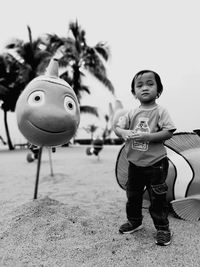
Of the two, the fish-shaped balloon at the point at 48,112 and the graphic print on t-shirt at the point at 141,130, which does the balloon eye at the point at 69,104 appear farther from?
the graphic print on t-shirt at the point at 141,130

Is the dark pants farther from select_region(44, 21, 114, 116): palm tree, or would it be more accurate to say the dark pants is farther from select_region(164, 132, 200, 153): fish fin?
select_region(44, 21, 114, 116): palm tree

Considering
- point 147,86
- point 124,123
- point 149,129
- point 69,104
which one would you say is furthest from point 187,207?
point 69,104

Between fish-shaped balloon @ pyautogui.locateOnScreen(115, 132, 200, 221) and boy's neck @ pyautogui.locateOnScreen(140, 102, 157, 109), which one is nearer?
boy's neck @ pyautogui.locateOnScreen(140, 102, 157, 109)

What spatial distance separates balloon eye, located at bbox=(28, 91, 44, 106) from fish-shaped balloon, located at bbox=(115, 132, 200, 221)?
2.79 ft

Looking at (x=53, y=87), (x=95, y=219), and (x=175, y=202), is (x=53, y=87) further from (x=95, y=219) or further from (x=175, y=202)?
(x=175, y=202)

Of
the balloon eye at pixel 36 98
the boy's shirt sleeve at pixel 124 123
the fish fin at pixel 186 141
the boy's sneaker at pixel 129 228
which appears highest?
the balloon eye at pixel 36 98

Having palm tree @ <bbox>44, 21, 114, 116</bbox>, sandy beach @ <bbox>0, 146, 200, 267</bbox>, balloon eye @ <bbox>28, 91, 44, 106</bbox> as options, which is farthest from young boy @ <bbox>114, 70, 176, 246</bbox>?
palm tree @ <bbox>44, 21, 114, 116</bbox>

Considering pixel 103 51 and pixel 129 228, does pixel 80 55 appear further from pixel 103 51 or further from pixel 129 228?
pixel 129 228

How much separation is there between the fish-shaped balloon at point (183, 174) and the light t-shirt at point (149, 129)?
0.41 m

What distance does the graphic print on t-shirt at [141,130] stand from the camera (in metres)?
1.73

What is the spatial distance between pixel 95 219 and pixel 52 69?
1.47 m

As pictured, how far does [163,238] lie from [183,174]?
2.09ft

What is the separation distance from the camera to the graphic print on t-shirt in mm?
1732

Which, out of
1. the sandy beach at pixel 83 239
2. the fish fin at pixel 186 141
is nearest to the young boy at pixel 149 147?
the sandy beach at pixel 83 239
